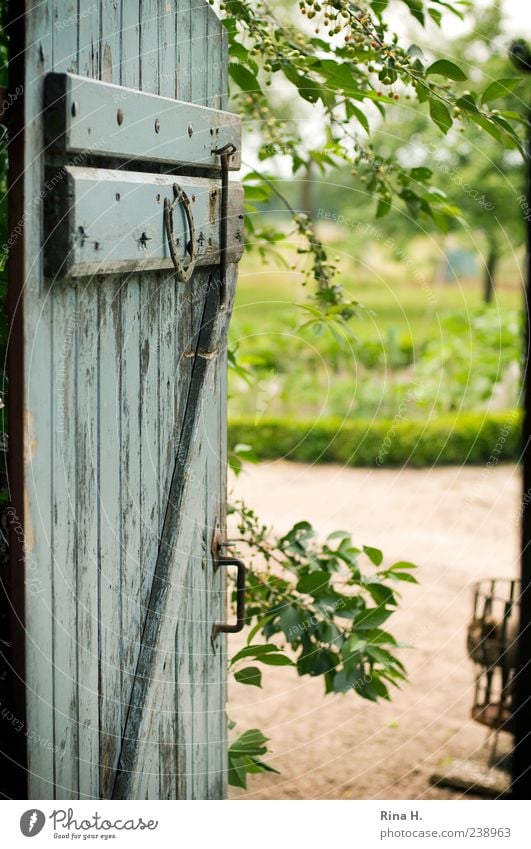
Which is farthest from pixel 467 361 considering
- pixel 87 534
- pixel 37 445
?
pixel 37 445

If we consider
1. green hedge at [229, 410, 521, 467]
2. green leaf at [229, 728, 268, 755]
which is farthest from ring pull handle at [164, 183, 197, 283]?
green hedge at [229, 410, 521, 467]

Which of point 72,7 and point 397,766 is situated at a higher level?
point 72,7

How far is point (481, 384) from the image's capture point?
10.4 meters

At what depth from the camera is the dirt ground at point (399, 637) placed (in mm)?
4172

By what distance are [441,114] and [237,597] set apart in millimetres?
1238

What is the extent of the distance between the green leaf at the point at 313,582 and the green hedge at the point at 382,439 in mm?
6655

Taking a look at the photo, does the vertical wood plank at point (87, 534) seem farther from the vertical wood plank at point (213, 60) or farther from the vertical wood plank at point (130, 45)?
the vertical wood plank at point (213, 60)

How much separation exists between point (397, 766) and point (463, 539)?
3.32 m

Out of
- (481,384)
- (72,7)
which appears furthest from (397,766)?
(481,384)

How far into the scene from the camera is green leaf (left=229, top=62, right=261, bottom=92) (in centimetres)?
246

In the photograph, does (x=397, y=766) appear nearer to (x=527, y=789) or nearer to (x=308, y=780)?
(x=308, y=780)

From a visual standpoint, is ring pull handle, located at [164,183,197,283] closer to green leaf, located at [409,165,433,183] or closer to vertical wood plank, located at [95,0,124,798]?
vertical wood plank, located at [95,0,124,798]

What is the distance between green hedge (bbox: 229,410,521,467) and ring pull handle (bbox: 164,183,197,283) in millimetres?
7302

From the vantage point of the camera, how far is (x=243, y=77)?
97.3 inches
